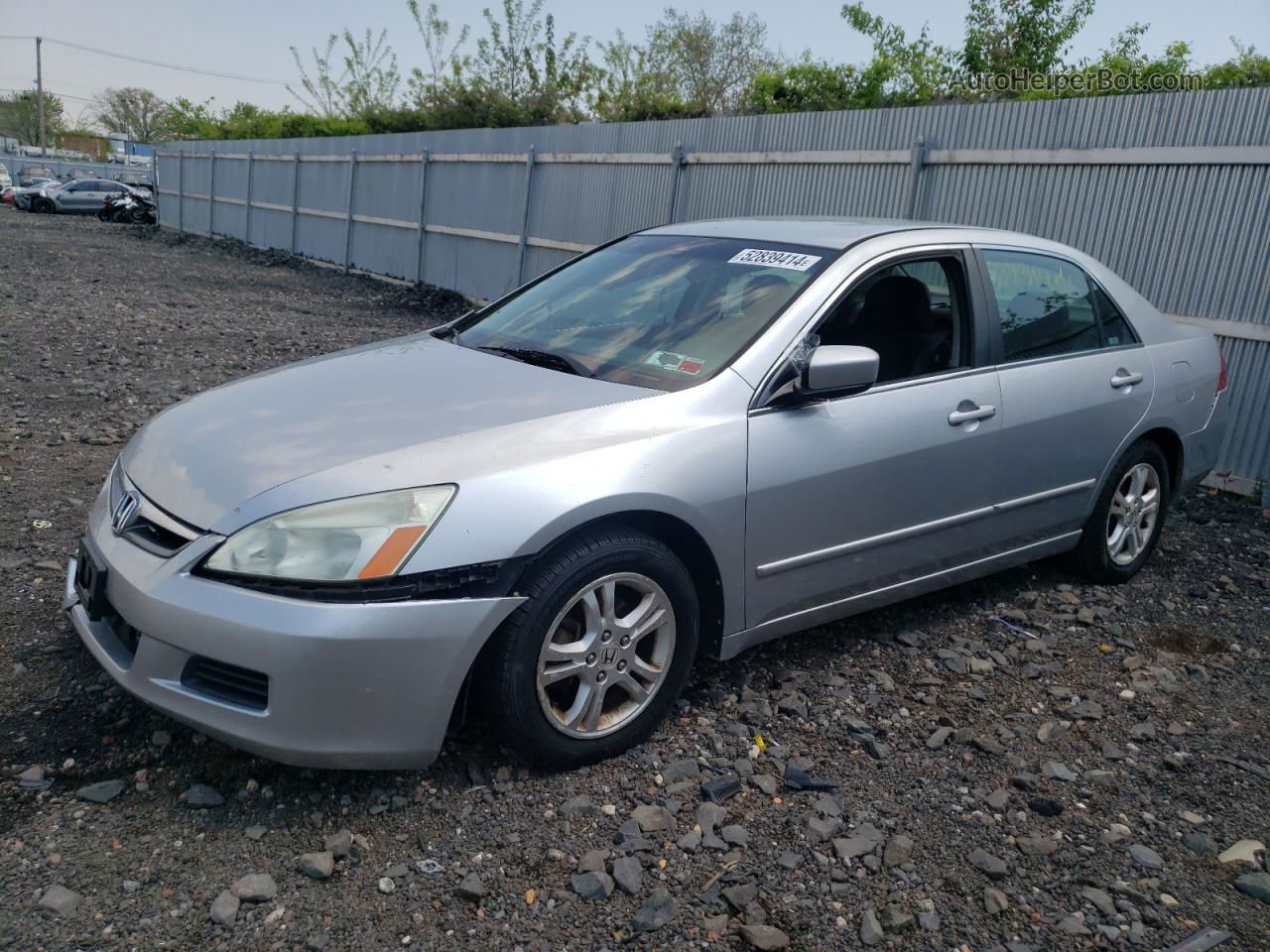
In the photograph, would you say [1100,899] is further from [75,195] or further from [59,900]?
[75,195]

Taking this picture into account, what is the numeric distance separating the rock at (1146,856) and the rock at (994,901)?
1.56 feet

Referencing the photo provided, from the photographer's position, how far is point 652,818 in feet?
9.61

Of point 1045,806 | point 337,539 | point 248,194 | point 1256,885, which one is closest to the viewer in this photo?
point 337,539

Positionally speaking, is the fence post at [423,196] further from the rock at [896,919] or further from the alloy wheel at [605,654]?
the rock at [896,919]

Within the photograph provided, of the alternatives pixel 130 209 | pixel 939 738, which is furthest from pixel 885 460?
pixel 130 209

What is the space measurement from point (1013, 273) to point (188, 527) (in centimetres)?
330

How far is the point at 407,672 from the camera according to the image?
2660 mm

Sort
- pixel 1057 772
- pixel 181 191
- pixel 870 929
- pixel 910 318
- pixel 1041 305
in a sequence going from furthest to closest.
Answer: pixel 181 191, pixel 1041 305, pixel 910 318, pixel 1057 772, pixel 870 929

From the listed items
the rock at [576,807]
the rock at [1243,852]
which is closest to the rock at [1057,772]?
the rock at [1243,852]

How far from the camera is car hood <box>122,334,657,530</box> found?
288 cm

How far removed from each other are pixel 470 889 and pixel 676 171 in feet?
31.3

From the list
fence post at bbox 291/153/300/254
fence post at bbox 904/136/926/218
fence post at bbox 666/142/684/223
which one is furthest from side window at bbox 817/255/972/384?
fence post at bbox 291/153/300/254

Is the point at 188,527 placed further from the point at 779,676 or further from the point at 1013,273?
the point at 1013,273

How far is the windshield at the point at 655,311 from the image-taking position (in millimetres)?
3535
